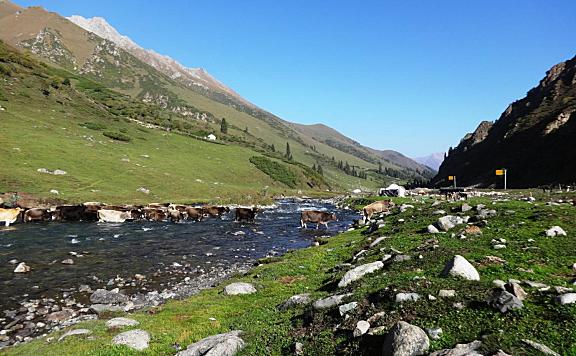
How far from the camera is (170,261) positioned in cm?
2769

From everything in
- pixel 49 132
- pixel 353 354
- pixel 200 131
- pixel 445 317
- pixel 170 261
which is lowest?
pixel 170 261

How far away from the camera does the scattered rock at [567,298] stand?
29.0 feet

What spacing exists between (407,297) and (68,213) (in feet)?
154

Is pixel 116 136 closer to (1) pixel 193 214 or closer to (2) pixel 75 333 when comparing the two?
(1) pixel 193 214

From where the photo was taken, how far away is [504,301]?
9.08m

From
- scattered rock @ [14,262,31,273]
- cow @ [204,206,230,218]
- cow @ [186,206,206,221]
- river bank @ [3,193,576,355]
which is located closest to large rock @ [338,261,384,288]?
river bank @ [3,193,576,355]

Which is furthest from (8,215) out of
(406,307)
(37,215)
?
(406,307)

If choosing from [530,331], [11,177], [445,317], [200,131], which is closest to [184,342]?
[445,317]

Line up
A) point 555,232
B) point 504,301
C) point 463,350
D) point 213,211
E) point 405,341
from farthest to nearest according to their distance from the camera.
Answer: point 213,211 → point 555,232 → point 504,301 → point 405,341 → point 463,350

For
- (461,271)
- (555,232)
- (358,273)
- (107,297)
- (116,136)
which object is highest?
(116,136)

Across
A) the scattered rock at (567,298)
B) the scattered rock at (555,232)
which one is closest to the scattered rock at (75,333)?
the scattered rock at (567,298)

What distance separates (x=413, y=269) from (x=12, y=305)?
18.9 meters

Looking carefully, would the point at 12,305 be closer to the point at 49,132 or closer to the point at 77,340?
the point at 77,340

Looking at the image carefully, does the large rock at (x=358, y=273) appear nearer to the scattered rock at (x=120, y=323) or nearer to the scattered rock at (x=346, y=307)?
the scattered rock at (x=346, y=307)
